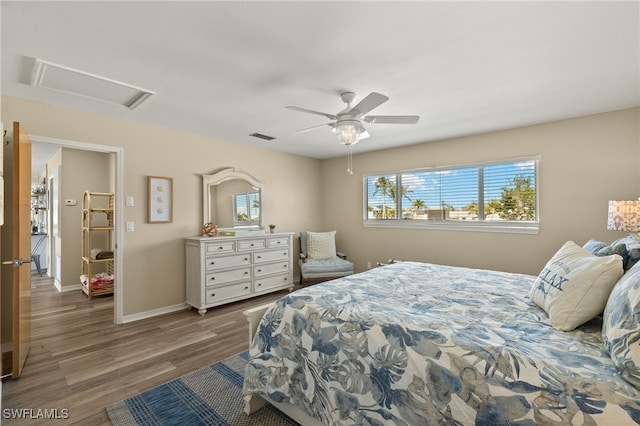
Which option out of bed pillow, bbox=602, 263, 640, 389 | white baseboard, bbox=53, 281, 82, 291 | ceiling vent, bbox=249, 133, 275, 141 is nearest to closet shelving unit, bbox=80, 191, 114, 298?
white baseboard, bbox=53, 281, 82, 291

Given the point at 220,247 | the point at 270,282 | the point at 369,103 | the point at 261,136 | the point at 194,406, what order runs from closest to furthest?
1. the point at 194,406
2. the point at 369,103
3. the point at 220,247
4. the point at 261,136
5. the point at 270,282

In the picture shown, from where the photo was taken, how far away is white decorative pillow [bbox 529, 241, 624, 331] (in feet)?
4.49

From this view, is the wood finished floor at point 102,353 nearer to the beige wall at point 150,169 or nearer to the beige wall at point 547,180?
the beige wall at point 150,169

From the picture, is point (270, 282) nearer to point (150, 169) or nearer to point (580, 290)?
point (150, 169)

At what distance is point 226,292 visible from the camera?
4008 millimetres

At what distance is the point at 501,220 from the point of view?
398 centimetres

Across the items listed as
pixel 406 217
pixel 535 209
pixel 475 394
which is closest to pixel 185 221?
pixel 406 217

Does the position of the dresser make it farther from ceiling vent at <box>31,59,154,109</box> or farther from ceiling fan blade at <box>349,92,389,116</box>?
ceiling fan blade at <box>349,92,389,116</box>

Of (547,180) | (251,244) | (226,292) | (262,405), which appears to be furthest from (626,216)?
(226,292)

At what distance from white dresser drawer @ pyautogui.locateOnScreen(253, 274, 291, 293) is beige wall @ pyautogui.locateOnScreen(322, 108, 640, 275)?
1.73 metres

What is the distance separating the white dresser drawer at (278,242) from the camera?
4629 mm

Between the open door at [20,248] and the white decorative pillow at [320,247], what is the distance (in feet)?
11.8

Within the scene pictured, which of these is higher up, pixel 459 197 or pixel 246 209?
pixel 459 197

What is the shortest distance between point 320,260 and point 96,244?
4.29m
